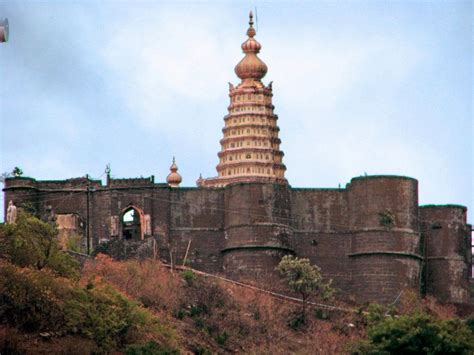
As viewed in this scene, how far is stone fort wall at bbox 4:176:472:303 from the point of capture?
82.6 m

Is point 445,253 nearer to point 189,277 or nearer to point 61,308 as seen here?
point 189,277

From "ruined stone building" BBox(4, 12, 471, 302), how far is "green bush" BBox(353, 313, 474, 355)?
37.9ft

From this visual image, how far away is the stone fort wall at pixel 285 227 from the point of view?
271ft

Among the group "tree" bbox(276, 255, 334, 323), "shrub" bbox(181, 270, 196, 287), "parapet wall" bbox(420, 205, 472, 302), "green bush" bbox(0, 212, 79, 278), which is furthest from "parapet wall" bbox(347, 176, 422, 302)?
"green bush" bbox(0, 212, 79, 278)

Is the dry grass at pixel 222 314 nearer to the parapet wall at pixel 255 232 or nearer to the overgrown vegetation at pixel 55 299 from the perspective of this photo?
the parapet wall at pixel 255 232

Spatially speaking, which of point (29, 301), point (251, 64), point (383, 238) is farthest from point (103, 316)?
point (251, 64)

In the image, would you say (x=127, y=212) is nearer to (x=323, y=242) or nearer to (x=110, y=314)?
(x=323, y=242)

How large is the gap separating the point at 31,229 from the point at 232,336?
10.4 meters

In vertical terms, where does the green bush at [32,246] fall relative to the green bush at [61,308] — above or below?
above

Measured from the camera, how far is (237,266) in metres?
82.3

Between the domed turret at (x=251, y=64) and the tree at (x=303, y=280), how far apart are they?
752 inches

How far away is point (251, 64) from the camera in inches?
3875

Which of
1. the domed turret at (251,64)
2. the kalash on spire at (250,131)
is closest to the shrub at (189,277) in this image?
the kalash on spire at (250,131)

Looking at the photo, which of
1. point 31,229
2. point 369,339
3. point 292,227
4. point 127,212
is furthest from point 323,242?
point 31,229
